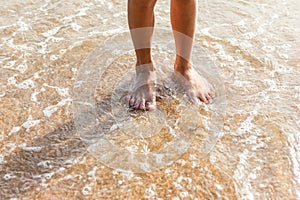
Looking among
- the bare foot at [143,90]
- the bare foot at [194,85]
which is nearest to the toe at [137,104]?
the bare foot at [143,90]

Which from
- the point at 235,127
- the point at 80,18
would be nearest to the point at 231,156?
the point at 235,127

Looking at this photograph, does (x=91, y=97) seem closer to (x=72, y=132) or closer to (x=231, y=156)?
(x=72, y=132)

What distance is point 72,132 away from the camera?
2.15 metres

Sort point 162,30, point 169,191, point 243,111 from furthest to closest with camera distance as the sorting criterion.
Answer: point 162,30 < point 243,111 < point 169,191

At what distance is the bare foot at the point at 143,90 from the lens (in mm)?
2314

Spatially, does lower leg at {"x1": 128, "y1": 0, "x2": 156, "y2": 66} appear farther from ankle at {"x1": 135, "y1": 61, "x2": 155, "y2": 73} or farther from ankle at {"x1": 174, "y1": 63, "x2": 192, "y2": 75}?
ankle at {"x1": 174, "y1": 63, "x2": 192, "y2": 75}

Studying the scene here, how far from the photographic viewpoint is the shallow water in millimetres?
1868

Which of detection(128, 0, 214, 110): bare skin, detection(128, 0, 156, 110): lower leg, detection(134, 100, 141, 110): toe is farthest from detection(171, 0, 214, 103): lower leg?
detection(134, 100, 141, 110): toe

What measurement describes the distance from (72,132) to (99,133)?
0.14 m

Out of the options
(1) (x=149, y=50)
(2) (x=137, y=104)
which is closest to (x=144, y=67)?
(1) (x=149, y=50)

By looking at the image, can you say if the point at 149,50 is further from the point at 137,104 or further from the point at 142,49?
the point at 137,104

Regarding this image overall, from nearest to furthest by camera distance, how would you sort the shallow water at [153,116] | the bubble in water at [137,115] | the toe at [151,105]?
1. the shallow water at [153,116]
2. the bubble in water at [137,115]
3. the toe at [151,105]

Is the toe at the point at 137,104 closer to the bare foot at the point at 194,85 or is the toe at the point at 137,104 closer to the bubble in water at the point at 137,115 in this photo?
the bubble in water at the point at 137,115

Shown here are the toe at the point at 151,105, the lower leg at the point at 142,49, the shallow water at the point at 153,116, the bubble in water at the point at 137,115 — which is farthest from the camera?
the toe at the point at 151,105
